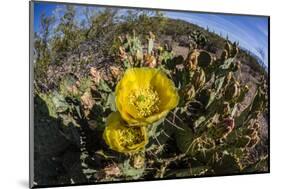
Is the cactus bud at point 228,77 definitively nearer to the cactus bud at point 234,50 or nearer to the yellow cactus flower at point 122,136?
the cactus bud at point 234,50

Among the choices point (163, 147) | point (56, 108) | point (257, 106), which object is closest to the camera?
point (56, 108)

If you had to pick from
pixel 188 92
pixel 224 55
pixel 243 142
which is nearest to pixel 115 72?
pixel 188 92

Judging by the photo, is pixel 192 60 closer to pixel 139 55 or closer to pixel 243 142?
→ pixel 139 55

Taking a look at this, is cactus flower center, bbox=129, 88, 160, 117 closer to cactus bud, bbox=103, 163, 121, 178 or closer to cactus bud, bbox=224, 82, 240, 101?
cactus bud, bbox=103, 163, 121, 178

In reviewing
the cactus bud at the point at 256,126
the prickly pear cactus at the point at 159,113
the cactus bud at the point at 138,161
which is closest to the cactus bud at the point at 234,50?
the prickly pear cactus at the point at 159,113

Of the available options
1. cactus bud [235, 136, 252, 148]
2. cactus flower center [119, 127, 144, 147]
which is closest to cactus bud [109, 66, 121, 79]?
cactus flower center [119, 127, 144, 147]
